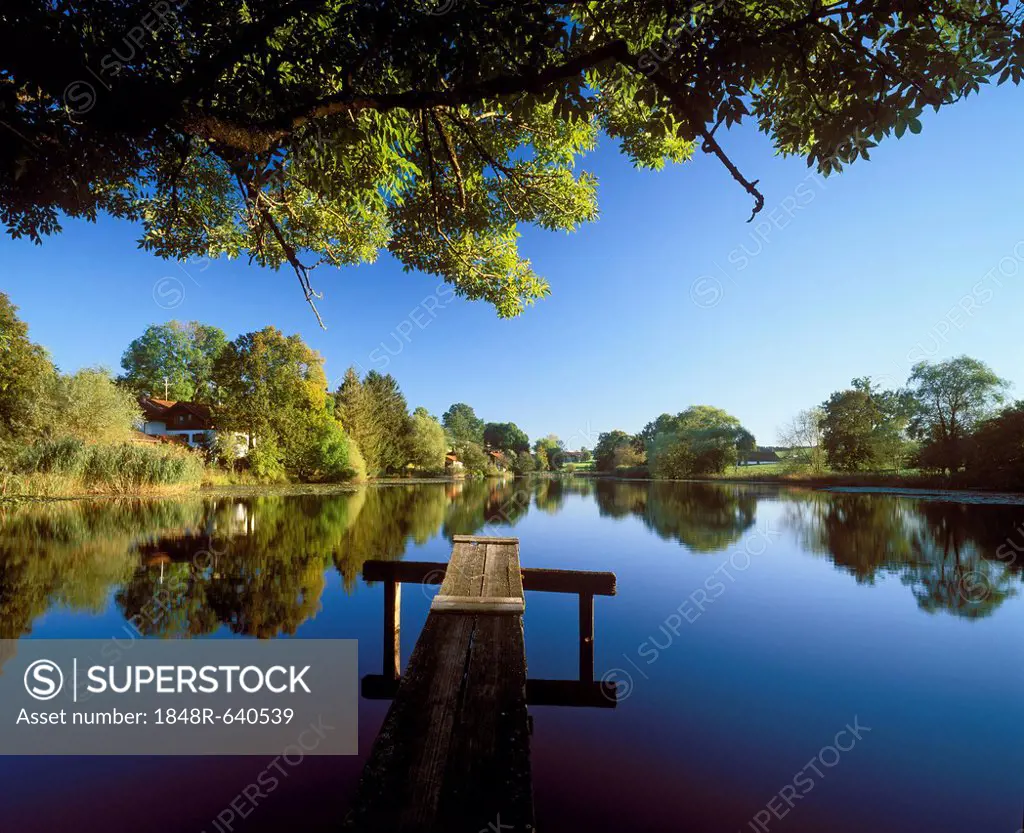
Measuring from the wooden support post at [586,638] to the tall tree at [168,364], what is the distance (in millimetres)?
54363

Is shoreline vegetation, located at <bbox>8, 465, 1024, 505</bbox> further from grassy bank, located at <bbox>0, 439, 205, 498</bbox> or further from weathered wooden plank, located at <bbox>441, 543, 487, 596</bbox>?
weathered wooden plank, located at <bbox>441, 543, 487, 596</bbox>

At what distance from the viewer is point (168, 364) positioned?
50.9 meters

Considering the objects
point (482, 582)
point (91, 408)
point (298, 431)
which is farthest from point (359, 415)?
point (482, 582)

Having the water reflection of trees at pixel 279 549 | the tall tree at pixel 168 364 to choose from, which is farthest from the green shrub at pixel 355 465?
the tall tree at pixel 168 364

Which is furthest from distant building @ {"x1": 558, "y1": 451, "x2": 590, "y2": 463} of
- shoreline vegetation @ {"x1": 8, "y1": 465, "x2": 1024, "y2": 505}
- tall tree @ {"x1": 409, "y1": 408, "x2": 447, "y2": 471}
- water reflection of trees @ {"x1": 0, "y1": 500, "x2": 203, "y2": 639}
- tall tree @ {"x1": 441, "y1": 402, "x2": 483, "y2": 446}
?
water reflection of trees @ {"x1": 0, "y1": 500, "x2": 203, "y2": 639}

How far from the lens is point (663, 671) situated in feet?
18.3

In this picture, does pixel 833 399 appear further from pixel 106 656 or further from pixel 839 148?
pixel 106 656

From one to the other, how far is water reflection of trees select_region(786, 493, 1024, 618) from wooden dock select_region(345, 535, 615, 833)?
29.6 feet

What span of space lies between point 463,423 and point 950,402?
68.6 metres

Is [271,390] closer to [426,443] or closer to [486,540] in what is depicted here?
[426,443]

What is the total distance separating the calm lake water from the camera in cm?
334

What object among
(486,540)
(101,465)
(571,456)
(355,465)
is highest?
(101,465)

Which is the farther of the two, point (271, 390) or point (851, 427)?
Answer: point (851, 427)

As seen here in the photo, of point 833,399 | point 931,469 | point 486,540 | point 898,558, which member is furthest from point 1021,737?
point 833,399
